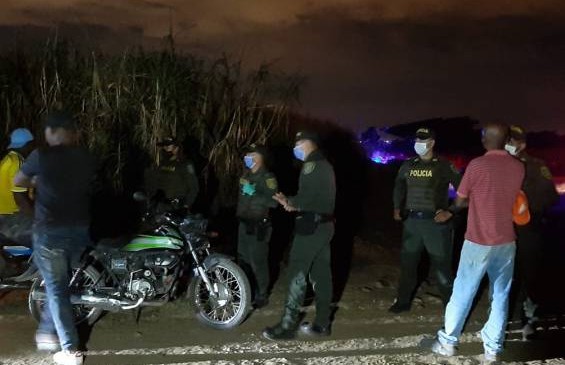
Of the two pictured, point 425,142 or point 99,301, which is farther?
point 425,142

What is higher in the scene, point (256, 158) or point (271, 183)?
point (256, 158)

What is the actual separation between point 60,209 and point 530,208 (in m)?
4.21

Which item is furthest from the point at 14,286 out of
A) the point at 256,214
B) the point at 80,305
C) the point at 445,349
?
the point at 445,349

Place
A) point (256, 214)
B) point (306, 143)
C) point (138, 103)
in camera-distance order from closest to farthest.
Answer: point (306, 143) → point (256, 214) → point (138, 103)

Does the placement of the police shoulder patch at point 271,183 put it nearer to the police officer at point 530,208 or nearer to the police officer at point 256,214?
the police officer at point 256,214

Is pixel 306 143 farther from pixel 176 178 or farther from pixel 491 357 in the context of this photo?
A: pixel 176 178

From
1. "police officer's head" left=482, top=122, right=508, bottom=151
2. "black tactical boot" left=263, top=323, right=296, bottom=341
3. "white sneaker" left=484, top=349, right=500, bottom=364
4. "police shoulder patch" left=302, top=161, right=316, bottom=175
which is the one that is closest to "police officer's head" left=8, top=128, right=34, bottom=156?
"police shoulder patch" left=302, top=161, right=316, bottom=175

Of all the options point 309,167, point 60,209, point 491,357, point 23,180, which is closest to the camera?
point 60,209

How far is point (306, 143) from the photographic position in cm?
627

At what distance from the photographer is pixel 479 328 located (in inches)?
271

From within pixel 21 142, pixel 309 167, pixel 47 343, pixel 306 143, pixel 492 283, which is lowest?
pixel 47 343

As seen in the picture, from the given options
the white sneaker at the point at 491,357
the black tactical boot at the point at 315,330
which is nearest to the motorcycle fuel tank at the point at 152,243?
the black tactical boot at the point at 315,330

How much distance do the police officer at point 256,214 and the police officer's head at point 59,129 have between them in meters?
2.59

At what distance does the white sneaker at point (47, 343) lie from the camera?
5.72 metres
